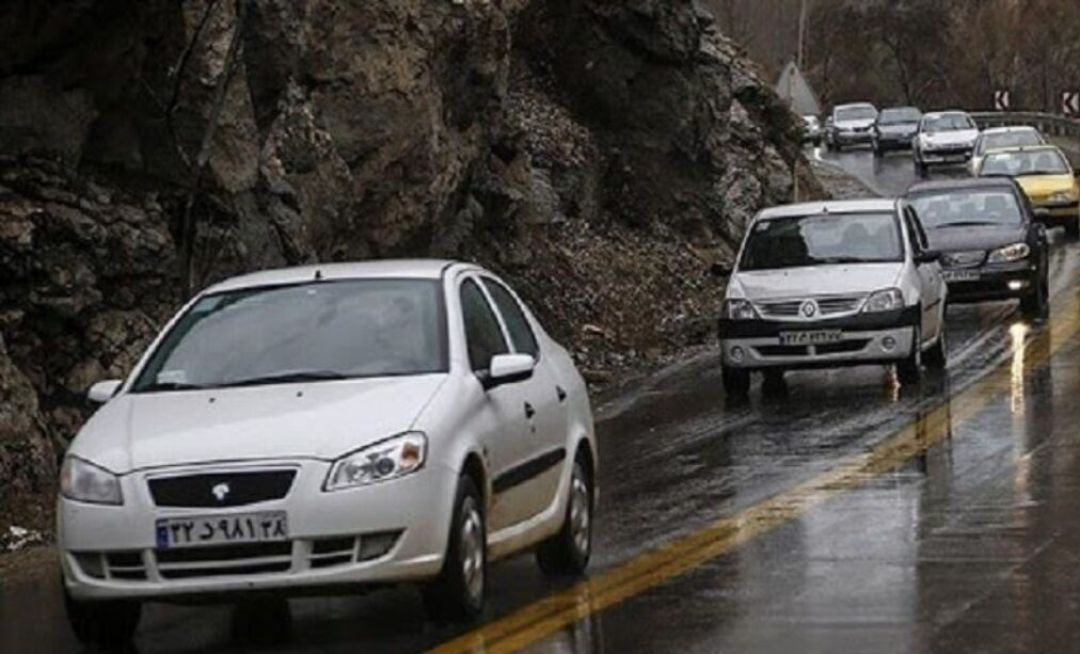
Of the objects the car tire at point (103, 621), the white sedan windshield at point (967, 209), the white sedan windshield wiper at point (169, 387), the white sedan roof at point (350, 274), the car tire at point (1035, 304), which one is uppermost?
the white sedan roof at point (350, 274)

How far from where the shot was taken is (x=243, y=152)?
1995cm

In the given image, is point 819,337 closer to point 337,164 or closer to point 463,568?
point 337,164

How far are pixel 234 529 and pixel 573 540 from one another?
2516mm

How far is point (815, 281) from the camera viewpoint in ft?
70.7

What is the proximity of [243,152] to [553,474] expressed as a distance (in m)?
9.17

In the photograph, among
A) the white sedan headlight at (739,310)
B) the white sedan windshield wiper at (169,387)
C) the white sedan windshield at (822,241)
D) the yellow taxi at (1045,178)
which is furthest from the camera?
the yellow taxi at (1045,178)

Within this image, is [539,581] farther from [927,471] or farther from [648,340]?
[648,340]

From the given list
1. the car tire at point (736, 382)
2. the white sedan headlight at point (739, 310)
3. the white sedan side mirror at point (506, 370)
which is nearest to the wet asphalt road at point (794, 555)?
the white sedan side mirror at point (506, 370)

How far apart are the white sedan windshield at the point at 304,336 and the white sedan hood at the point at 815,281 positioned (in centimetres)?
1051

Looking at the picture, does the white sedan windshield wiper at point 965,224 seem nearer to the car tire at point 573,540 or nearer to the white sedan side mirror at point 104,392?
the car tire at point 573,540

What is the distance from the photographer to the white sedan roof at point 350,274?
1130cm

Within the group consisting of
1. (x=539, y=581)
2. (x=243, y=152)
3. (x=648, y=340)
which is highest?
(x=243, y=152)

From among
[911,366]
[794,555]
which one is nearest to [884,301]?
[911,366]

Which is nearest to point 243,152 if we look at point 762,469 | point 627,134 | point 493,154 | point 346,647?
point 762,469
